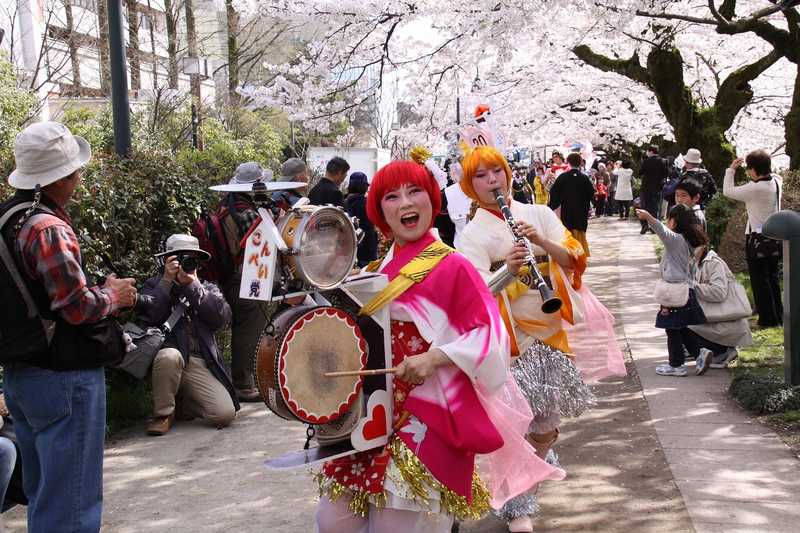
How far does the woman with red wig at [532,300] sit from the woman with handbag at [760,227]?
5.02 m

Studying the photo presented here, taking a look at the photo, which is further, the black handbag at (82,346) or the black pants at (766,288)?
the black pants at (766,288)

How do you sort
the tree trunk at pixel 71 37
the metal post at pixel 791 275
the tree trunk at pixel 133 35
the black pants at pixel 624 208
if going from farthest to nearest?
the black pants at pixel 624 208 → the tree trunk at pixel 133 35 → the tree trunk at pixel 71 37 → the metal post at pixel 791 275

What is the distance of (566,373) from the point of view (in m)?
4.33

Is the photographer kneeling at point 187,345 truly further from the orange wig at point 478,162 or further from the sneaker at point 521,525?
the sneaker at point 521,525

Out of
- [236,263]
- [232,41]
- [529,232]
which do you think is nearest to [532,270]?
[529,232]

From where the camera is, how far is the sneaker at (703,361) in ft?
24.1

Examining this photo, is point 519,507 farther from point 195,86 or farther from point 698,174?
point 195,86

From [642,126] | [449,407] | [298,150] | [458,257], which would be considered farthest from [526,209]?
[298,150]

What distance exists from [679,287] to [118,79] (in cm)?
523

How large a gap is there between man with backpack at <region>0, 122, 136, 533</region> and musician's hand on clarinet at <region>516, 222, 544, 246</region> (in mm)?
1751

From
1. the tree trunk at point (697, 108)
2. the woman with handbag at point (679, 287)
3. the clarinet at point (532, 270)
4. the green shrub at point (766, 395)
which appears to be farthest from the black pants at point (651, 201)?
the clarinet at point (532, 270)

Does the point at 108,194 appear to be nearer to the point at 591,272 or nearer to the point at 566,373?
the point at 566,373

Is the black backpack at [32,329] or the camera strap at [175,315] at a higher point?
the black backpack at [32,329]

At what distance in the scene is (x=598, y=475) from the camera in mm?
5062
